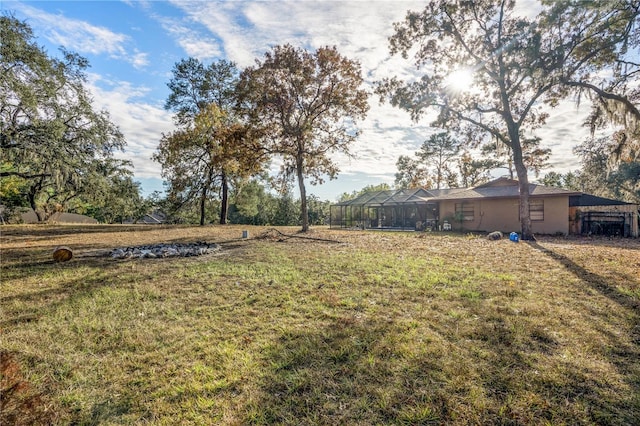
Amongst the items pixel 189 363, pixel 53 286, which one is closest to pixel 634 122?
pixel 189 363

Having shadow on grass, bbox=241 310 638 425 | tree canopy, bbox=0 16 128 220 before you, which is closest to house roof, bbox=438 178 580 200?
shadow on grass, bbox=241 310 638 425

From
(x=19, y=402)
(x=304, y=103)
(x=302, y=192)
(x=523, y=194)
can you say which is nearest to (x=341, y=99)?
(x=304, y=103)

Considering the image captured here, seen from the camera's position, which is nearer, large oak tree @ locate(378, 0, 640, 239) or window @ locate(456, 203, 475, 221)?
large oak tree @ locate(378, 0, 640, 239)

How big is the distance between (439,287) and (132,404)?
12.9ft

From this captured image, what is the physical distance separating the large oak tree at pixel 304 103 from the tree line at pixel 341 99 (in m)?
0.05

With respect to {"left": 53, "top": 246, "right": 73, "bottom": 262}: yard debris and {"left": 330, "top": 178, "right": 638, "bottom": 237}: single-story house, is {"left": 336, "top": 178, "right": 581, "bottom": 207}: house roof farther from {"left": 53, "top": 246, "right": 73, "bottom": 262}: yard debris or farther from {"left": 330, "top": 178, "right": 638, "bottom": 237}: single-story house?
{"left": 53, "top": 246, "right": 73, "bottom": 262}: yard debris

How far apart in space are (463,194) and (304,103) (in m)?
11.2

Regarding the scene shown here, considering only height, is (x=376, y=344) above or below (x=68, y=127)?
below

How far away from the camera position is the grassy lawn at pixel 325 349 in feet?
5.98

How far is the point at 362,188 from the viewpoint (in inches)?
1790

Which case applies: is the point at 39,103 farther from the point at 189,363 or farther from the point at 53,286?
the point at 189,363

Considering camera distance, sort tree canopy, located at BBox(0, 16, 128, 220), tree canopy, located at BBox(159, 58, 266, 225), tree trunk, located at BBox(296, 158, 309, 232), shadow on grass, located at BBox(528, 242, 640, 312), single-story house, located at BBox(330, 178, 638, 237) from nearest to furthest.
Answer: shadow on grass, located at BBox(528, 242, 640, 312), tree canopy, located at BBox(0, 16, 128, 220), single-story house, located at BBox(330, 178, 638, 237), tree trunk, located at BBox(296, 158, 309, 232), tree canopy, located at BBox(159, 58, 266, 225)

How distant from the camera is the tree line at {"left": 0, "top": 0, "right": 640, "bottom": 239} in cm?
918

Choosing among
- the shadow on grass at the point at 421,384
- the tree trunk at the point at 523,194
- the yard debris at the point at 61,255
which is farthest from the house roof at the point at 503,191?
the yard debris at the point at 61,255
